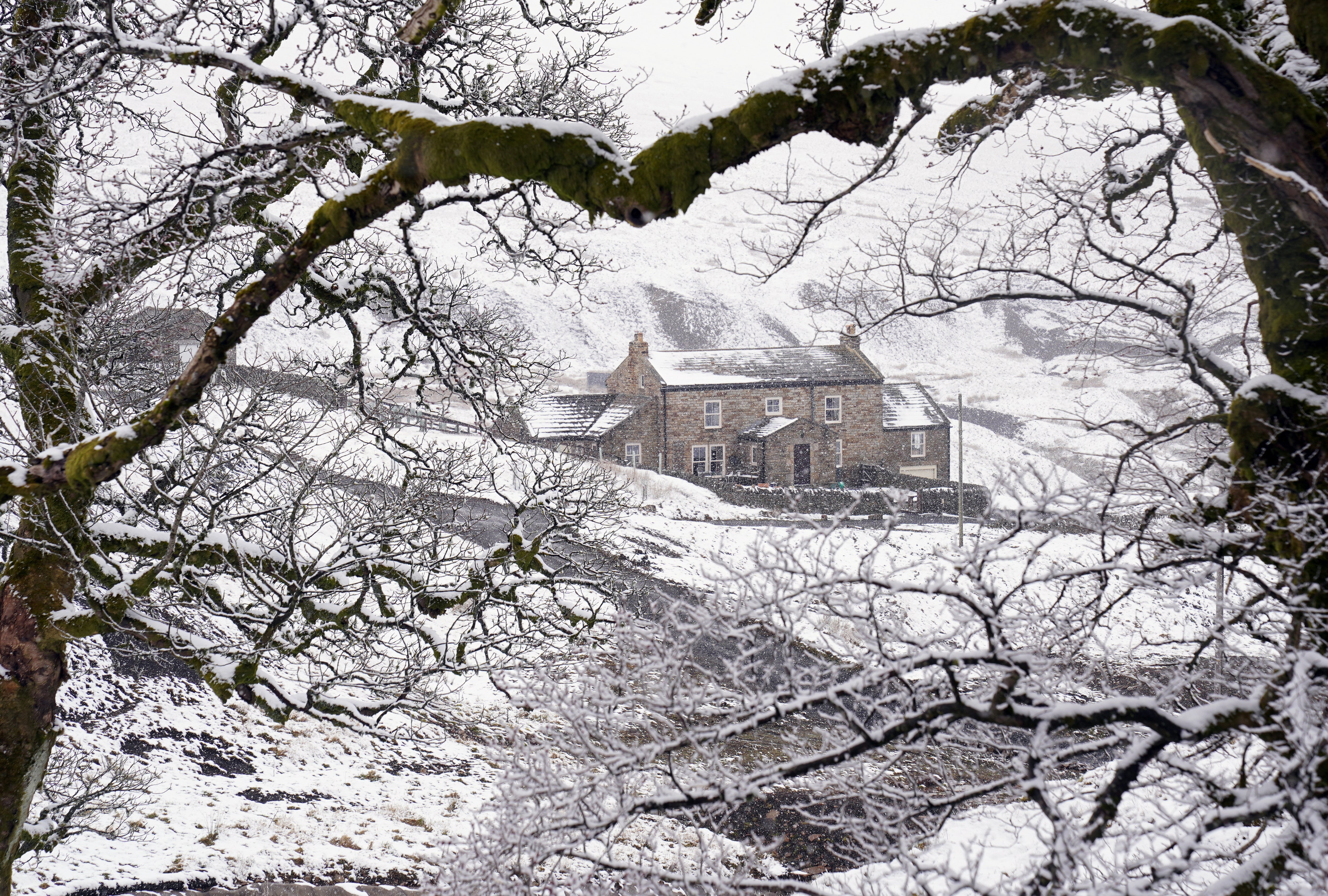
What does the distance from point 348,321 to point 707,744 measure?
16.4 ft

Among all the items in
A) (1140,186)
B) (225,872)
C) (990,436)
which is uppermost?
(990,436)

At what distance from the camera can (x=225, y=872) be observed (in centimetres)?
771

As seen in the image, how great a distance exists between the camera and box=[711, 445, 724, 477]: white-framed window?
38094 millimetres

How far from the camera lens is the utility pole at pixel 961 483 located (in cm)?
1588

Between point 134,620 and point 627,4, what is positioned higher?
point 627,4

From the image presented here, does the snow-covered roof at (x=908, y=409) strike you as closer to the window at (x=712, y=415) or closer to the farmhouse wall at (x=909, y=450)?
the farmhouse wall at (x=909, y=450)

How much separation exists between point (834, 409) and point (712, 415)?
5898 millimetres

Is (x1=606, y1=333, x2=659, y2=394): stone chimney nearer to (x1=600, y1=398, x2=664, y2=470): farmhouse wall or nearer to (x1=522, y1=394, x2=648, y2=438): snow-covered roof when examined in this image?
(x1=522, y1=394, x2=648, y2=438): snow-covered roof

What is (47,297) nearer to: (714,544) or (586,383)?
(714,544)

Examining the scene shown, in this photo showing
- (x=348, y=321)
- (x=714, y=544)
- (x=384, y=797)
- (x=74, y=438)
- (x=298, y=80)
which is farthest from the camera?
(x=714, y=544)

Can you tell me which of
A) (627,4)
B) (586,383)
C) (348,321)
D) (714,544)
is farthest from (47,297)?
(586,383)

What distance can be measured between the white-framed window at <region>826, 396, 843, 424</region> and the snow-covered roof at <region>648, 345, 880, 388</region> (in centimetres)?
86

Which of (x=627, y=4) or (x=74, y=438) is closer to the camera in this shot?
(x=74, y=438)

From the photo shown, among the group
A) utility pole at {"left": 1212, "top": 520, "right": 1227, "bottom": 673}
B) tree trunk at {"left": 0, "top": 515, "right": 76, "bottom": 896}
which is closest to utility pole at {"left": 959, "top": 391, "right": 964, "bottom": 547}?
utility pole at {"left": 1212, "top": 520, "right": 1227, "bottom": 673}
